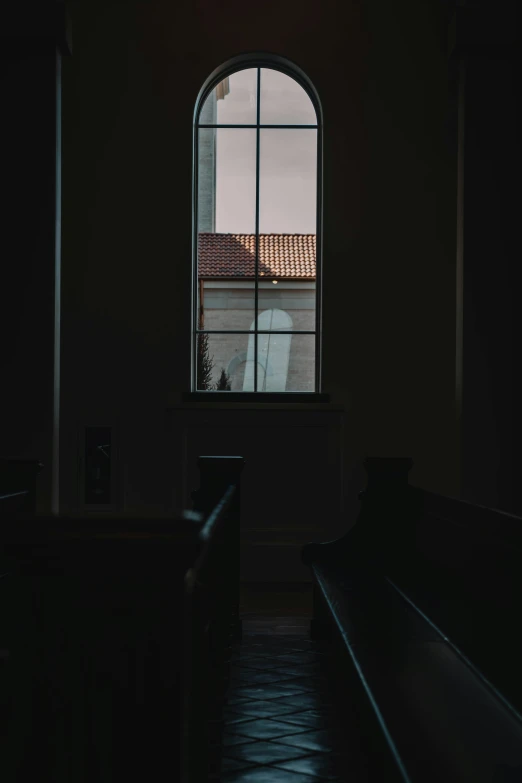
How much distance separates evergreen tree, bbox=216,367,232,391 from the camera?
269 inches

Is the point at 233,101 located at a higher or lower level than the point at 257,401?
higher

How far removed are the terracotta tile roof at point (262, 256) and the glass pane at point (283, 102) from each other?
3.25ft

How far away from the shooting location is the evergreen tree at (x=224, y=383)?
683cm

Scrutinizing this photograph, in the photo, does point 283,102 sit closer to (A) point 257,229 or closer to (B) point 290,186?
(B) point 290,186

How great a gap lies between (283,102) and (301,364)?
223 cm

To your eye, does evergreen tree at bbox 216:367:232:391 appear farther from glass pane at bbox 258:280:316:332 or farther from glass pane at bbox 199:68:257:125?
glass pane at bbox 199:68:257:125

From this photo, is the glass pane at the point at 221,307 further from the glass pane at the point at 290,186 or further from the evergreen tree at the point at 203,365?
the glass pane at the point at 290,186

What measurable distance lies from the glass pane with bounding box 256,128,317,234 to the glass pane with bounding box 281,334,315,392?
0.92 m
